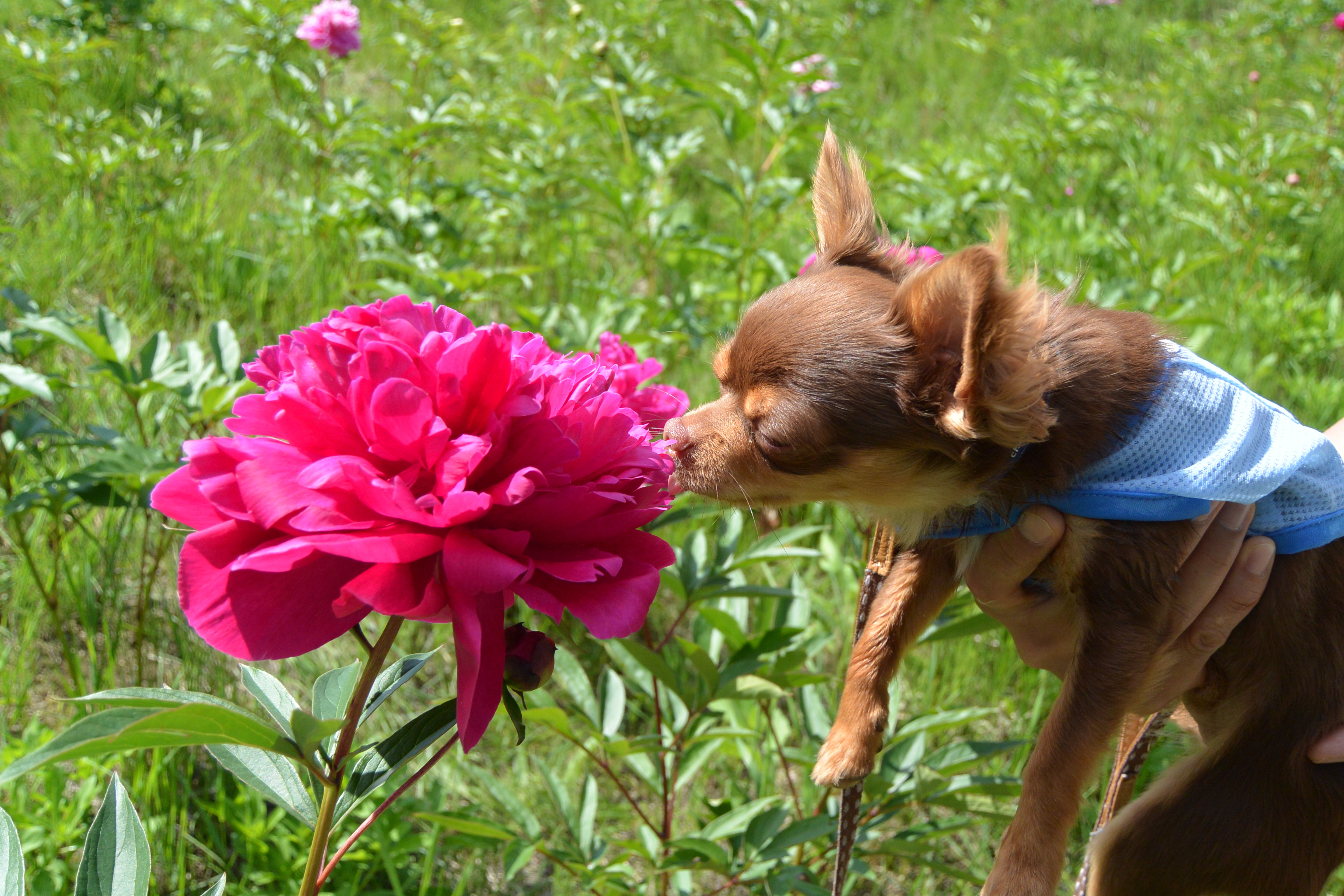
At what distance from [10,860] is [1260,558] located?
1.64 metres

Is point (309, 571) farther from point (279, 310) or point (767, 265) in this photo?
point (279, 310)

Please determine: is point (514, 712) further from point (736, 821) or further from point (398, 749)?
point (736, 821)

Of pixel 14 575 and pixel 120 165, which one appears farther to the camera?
pixel 120 165

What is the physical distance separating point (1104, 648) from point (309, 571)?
1.26m

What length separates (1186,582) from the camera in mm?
1443

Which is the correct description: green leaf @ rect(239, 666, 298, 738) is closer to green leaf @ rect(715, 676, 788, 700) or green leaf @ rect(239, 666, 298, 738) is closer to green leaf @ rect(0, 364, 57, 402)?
green leaf @ rect(715, 676, 788, 700)

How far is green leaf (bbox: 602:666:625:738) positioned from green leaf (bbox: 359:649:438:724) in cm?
81

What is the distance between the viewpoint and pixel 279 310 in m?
3.14

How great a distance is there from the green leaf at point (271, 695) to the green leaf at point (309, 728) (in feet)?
0.50

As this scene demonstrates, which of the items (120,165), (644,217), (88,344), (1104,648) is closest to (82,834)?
(88,344)

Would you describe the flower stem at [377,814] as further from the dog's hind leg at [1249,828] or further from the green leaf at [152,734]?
the dog's hind leg at [1249,828]

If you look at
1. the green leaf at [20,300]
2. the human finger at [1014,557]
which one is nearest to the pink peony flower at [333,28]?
the green leaf at [20,300]

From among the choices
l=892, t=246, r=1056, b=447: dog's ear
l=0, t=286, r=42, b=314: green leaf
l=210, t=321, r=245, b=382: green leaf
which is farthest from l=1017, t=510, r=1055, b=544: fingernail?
l=0, t=286, r=42, b=314: green leaf

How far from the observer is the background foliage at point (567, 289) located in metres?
1.70
